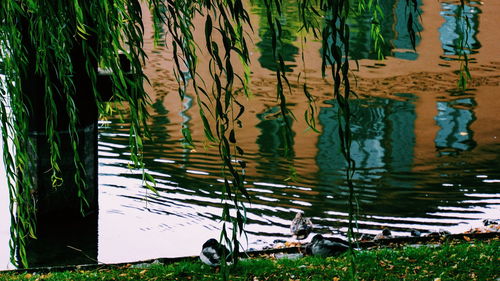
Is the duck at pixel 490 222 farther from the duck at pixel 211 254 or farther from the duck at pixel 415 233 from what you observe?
the duck at pixel 211 254

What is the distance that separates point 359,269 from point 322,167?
13.4ft

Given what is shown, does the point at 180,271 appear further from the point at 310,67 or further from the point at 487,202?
the point at 310,67

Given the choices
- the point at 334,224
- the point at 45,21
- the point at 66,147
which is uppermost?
the point at 45,21

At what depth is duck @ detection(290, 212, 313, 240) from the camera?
25.1 feet

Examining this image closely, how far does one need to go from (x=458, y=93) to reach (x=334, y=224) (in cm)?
633

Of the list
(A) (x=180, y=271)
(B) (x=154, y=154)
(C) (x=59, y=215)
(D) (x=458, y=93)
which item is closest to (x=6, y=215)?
(C) (x=59, y=215)

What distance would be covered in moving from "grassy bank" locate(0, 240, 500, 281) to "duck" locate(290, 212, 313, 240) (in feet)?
4.66

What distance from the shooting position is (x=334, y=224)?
8.05m

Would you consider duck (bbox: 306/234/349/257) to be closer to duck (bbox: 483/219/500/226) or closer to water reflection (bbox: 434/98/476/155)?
duck (bbox: 483/219/500/226)

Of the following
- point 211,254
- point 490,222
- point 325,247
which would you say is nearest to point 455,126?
point 490,222

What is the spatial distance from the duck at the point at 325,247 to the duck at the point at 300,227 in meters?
1.13

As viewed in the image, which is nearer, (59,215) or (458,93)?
(59,215)

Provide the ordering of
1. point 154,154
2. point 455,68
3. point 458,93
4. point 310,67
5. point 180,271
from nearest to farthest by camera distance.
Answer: point 180,271, point 154,154, point 458,93, point 455,68, point 310,67

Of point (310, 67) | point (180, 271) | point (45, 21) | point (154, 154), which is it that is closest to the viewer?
point (45, 21)
